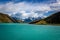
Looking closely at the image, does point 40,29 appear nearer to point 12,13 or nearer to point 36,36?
point 36,36

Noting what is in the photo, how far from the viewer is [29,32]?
11.4m

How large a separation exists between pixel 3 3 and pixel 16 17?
4.96ft

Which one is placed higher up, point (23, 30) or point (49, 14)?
point (49, 14)

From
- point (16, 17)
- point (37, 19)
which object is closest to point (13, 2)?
point (16, 17)

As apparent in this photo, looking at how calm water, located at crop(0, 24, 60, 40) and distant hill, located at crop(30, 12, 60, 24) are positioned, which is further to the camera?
distant hill, located at crop(30, 12, 60, 24)

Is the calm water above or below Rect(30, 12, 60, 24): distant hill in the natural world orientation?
below

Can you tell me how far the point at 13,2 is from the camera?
1137 cm

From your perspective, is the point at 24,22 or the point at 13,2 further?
the point at 24,22

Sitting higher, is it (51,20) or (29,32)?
(51,20)

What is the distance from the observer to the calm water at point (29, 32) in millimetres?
11102

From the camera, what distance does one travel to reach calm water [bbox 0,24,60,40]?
1110 cm

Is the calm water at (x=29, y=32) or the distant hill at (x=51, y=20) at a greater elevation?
the distant hill at (x=51, y=20)

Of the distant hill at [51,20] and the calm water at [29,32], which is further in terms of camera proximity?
the distant hill at [51,20]

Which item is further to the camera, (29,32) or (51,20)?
(51,20)
